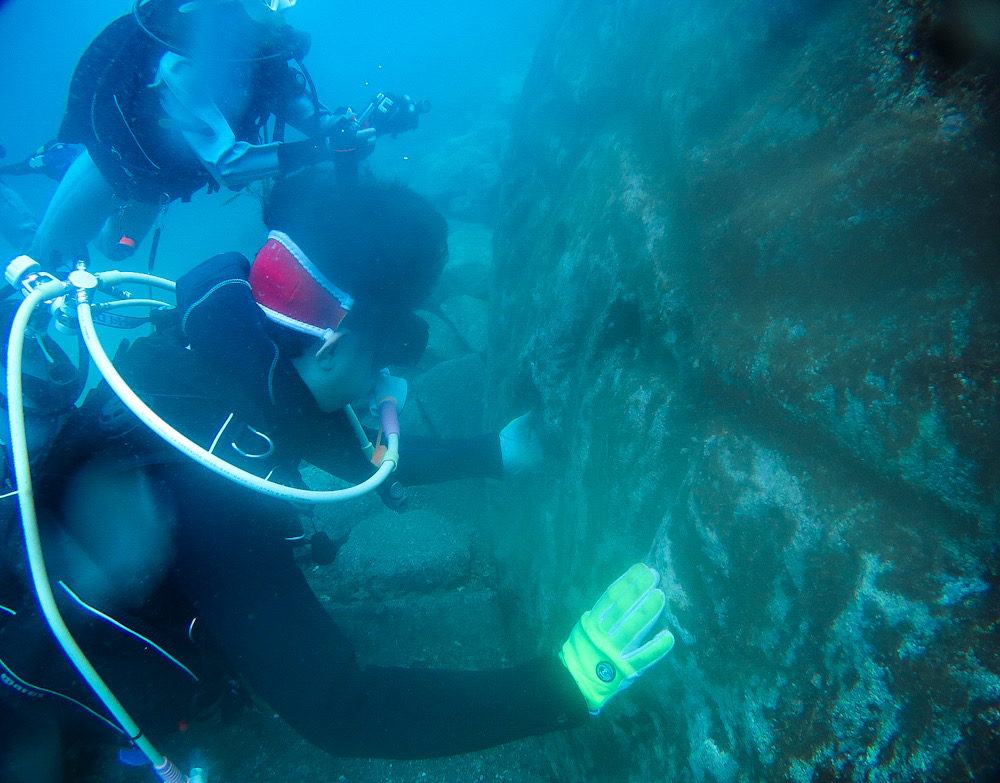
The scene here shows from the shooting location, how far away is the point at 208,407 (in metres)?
1.60

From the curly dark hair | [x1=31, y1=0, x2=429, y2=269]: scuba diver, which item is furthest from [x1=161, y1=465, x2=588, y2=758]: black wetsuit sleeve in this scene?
[x1=31, y1=0, x2=429, y2=269]: scuba diver

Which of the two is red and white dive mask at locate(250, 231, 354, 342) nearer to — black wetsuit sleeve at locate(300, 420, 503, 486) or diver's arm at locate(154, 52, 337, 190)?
black wetsuit sleeve at locate(300, 420, 503, 486)

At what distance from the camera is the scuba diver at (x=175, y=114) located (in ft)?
12.9

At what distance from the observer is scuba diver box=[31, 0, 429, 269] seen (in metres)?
3.92

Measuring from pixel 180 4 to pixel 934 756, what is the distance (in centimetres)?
614

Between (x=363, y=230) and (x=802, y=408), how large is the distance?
152cm

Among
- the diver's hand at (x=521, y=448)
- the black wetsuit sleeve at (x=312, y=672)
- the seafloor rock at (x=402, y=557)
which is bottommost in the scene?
the seafloor rock at (x=402, y=557)

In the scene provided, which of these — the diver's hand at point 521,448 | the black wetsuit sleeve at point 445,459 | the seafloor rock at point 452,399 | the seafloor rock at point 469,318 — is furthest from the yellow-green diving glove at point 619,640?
the seafloor rock at point 469,318

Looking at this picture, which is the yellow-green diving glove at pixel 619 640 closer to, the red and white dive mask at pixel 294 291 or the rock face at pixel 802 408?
the rock face at pixel 802 408

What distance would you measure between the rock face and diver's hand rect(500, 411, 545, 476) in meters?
0.46

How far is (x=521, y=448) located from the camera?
9.49 ft

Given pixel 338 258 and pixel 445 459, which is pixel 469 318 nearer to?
pixel 445 459

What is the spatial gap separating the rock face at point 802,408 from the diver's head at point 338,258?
3.32 ft

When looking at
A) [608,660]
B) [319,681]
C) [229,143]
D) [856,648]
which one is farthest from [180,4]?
[856,648]
